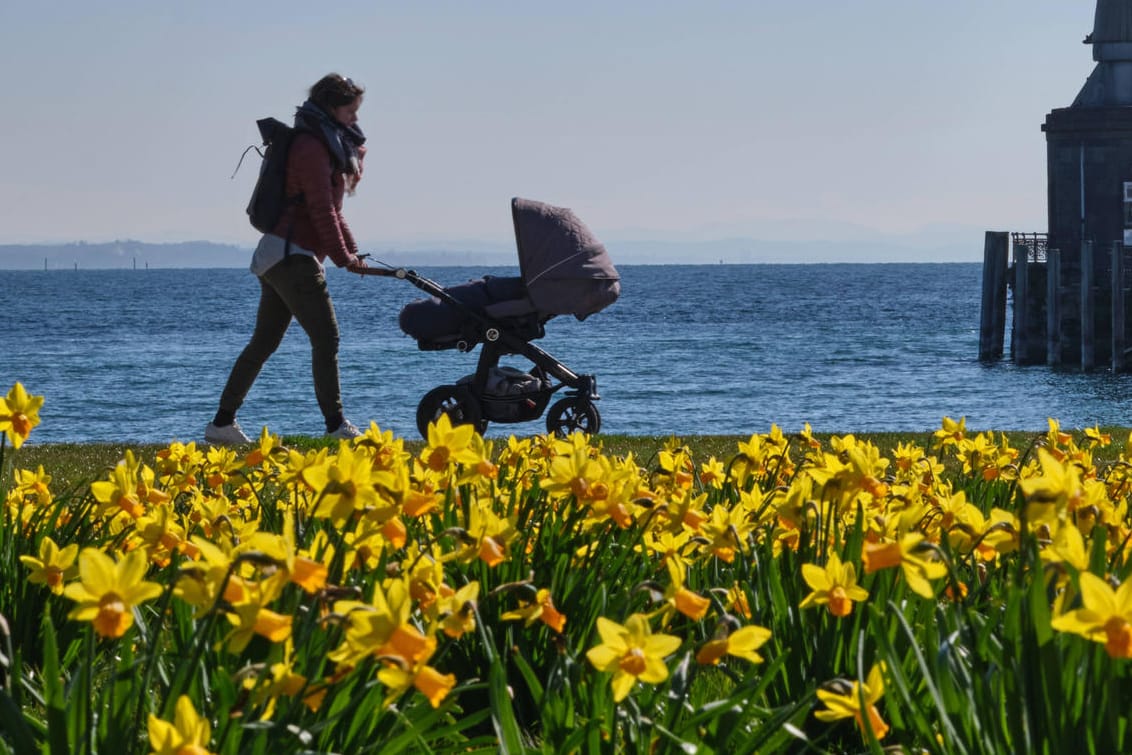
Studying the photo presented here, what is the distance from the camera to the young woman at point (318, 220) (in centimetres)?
793

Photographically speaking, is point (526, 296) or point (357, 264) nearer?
point (357, 264)

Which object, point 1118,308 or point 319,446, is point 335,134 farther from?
point 1118,308

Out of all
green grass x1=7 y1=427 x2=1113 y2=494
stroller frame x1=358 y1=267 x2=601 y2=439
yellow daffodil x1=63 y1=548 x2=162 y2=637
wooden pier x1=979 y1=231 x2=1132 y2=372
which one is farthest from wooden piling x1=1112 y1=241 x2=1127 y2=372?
yellow daffodil x1=63 y1=548 x2=162 y2=637

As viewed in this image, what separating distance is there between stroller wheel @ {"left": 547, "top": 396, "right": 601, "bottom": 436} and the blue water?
1.37m

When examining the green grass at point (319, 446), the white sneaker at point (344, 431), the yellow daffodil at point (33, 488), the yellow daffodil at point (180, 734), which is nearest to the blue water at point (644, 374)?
the green grass at point (319, 446)

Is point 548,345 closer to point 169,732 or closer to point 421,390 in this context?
point 421,390

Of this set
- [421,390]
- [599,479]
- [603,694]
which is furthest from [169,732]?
[421,390]

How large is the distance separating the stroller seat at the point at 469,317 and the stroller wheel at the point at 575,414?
31.1 inches

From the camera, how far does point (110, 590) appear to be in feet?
5.87

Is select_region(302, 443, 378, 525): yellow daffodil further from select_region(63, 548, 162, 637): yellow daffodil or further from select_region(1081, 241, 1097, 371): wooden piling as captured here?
select_region(1081, 241, 1097, 371): wooden piling

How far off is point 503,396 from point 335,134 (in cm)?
248

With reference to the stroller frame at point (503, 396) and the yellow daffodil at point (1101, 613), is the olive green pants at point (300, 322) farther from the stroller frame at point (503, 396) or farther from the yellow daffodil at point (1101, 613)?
the yellow daffodil at point (1101, 613)

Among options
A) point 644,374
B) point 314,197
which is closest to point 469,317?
point 314,197

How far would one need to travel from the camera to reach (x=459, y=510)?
3.68m
